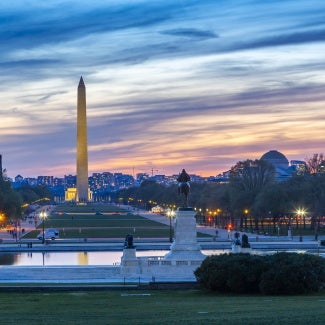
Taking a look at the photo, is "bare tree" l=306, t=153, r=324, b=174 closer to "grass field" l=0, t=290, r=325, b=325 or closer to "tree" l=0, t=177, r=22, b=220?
"tree" l=0, t=177, r=22, b=220

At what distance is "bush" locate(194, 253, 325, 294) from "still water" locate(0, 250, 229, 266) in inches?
658

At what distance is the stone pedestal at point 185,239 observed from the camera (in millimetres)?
39562

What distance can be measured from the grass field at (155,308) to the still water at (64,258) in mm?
17925

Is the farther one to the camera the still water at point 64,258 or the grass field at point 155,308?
the still water at point 64,258

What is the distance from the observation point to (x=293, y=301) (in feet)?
80.0

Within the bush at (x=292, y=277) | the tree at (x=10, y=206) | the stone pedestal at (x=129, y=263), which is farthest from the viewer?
the tree at (x=10, y=206)

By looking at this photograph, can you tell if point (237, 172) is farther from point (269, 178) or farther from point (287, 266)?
point (287, 266)

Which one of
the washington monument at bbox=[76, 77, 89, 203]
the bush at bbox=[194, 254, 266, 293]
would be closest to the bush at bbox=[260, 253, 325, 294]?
the bush at bbox=[194, 254, 266, 293]

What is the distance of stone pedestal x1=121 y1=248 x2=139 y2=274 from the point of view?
123 ft

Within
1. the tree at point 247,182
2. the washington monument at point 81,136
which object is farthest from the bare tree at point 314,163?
the washington monument at point 81,136

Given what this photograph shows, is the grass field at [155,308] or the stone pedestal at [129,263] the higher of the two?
the stone pedestal at [129,263]

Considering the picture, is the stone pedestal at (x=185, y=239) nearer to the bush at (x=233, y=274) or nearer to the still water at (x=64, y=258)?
the still water at (x=64, y=258)

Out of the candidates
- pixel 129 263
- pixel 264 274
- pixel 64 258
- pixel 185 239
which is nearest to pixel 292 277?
pixel 264 274

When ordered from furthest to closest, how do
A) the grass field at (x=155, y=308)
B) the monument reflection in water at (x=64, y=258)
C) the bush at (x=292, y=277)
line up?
the monument reflection in water at (x=64, y=258), the bush at (x=292, y=277), the grass field at (x=155, y=308)
